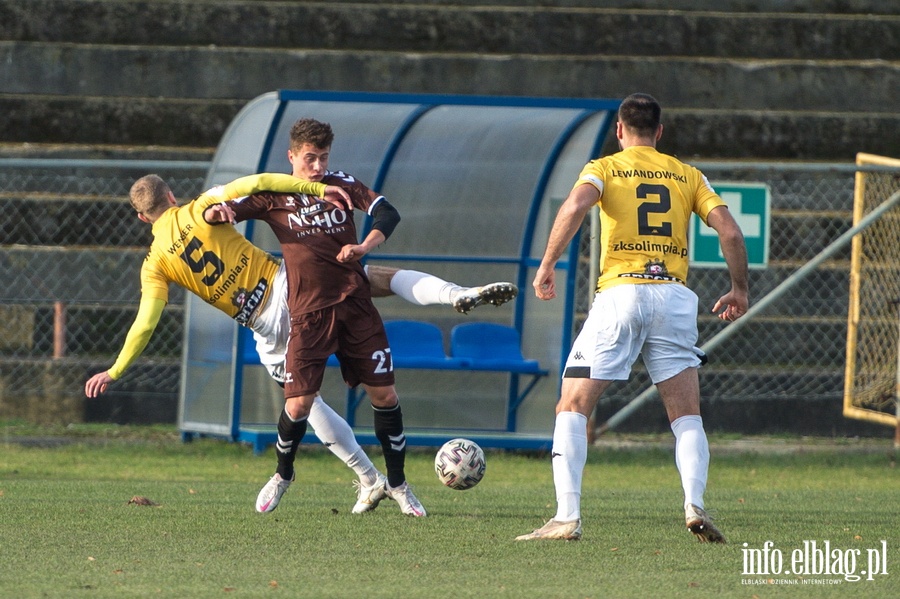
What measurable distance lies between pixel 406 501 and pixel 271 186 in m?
1.69

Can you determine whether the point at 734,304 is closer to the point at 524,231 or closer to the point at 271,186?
the point at 271,186

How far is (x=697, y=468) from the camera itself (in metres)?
6.21

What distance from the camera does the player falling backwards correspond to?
287 inches

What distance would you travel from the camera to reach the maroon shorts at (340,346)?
7.00 metres

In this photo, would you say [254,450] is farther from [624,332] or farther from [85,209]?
[624,332]

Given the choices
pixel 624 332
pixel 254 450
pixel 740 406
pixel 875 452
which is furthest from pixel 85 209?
pixel 624 332

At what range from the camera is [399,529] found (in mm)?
6629

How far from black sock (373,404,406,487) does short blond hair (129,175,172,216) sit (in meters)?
1.57

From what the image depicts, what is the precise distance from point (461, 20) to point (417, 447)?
19.5ft

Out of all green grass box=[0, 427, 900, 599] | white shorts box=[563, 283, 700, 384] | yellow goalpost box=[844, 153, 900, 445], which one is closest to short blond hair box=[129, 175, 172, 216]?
green grass box=[0, 427, 900, 599]

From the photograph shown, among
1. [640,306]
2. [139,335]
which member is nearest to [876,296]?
[640,306]

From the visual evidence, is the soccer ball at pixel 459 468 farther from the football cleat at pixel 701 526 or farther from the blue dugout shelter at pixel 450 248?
the blue dugout shelter at pixel 450 248

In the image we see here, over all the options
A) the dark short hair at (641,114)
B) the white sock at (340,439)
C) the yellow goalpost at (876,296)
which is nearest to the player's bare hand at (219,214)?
the white sock at (340,439)

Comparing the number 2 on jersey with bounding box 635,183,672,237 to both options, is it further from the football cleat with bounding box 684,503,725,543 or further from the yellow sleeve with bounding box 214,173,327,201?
the yellow sleeve with bounding box 214,173,327,201
